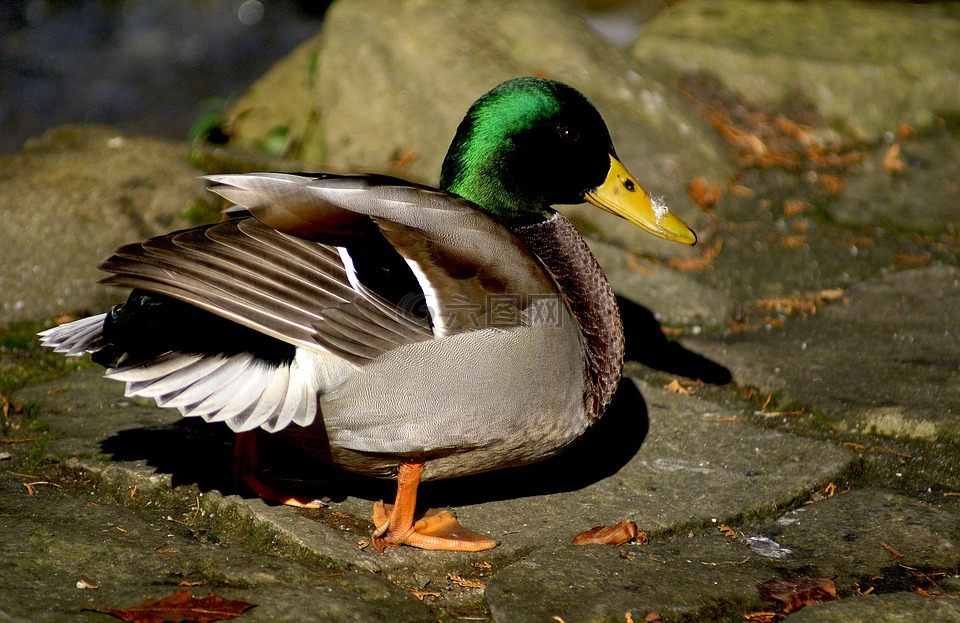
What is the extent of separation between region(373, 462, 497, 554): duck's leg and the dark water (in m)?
6.04

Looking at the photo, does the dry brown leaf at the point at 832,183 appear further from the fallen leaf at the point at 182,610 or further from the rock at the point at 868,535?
the fallen leaf at the point at 182,610

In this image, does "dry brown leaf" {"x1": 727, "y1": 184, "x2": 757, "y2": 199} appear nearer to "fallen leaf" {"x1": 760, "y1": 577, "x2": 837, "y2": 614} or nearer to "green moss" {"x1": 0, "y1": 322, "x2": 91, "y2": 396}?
"fallen leaf" {"x1": 760, "y1": 577, "x2": 837, "y2": 614}

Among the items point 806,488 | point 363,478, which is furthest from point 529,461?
point 806,488

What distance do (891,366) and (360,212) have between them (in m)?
1.99

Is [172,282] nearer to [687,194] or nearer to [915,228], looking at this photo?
[687,194]

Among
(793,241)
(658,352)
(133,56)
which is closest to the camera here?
(658,352)

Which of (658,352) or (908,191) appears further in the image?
(908,191)

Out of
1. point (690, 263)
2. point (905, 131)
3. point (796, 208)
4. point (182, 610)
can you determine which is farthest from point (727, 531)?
point (905, 131)

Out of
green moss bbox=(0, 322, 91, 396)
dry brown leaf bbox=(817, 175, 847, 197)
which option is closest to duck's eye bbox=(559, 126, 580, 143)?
green moss bbox=(0, 322, 91, 396)

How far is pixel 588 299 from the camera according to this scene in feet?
9.39

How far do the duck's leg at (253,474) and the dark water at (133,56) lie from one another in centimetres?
570

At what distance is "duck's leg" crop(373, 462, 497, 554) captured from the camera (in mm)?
2533

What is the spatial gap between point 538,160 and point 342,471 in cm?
111

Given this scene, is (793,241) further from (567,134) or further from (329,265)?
(329,265)
